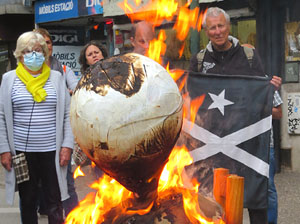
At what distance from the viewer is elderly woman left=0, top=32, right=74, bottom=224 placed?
12.6 feet

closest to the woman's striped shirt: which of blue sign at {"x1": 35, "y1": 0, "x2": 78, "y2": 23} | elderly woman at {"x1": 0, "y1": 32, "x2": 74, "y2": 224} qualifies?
elderly woman at {"x1": 0, "y1": 32, "x2": 74, "y2": 224}

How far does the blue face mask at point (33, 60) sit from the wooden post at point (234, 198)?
213cm

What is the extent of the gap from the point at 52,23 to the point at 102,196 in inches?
396

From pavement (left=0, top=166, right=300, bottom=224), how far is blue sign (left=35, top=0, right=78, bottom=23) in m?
4.92

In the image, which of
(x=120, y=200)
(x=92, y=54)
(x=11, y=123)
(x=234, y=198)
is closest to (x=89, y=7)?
(x=92, y=54)

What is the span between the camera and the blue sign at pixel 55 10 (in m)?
11.1

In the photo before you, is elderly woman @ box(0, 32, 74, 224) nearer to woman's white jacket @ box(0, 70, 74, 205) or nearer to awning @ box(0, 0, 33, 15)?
woman's white jacket @ box(0, 70, 74, 205)

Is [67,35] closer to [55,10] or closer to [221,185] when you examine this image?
[55,10]

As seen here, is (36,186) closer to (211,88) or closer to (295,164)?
(211,88)

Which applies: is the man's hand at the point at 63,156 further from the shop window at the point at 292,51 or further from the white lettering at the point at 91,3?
the white lettering at the point at 91,3

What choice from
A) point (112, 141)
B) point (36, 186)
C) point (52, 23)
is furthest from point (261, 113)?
point (52, 23)

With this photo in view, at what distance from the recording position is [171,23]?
813cm

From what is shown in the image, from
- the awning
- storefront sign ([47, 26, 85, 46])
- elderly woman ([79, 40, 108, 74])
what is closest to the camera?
elderly woman ([79, 40, 108, 74])

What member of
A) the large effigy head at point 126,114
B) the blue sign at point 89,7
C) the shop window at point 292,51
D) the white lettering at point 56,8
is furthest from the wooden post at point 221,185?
the white lettering at point 56,8
